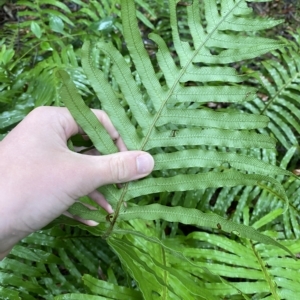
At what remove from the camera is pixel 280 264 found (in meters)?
1.64

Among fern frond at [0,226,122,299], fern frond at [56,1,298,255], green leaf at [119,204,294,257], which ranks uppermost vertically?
fern frond at [56,1,298,255]

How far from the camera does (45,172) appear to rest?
1.15 meters

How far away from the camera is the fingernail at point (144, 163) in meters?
1.18

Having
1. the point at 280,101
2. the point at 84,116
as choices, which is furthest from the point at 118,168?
the point at 280,101

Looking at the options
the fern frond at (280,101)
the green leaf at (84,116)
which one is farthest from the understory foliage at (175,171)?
the fern frond at (280,101)

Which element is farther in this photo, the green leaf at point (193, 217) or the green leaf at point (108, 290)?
the green leaf at point (108, 290)

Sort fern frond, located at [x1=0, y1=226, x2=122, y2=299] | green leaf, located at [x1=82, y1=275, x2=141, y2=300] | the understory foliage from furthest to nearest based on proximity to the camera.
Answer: fern frond, located at [x1=0, y1=226, x2=122, y2=299] < green leaf, located at [x1=82, y1=275, x2=141, y2=300] < the understory foliage

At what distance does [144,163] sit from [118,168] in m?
0.09

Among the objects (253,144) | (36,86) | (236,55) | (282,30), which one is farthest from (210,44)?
(282,30)

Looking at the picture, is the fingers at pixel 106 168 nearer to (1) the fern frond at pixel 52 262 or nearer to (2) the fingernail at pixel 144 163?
(2) the fingernail at pixel 144 163

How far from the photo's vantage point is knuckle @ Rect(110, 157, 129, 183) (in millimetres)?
1151

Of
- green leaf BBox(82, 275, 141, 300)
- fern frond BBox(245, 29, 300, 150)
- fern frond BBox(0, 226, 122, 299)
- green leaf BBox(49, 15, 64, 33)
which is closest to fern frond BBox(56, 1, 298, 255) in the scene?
green leaf BBox(82, 275, 141, 300)

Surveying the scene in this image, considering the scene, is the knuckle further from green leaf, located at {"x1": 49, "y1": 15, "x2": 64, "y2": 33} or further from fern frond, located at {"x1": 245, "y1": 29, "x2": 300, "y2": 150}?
green leaf, located at {"x1": 49, "y1": 15, "x2": 64, "y2": 33}

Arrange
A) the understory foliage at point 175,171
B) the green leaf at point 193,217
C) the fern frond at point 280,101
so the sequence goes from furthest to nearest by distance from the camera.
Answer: the fern frond at point 280,101, the understory foliage at point 175,171, the green leaf at point 193,217
